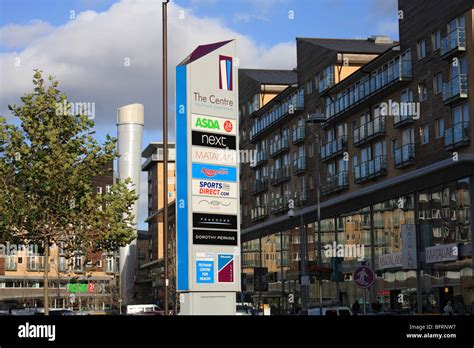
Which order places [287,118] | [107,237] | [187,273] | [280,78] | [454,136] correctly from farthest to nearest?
[280,78]
[287,118]
[454,136]
[107,237]
[187,273]

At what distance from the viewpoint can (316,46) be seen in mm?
79062

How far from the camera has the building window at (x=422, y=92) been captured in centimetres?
5687

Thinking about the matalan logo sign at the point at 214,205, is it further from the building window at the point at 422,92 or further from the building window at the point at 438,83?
the building window at the point at 422,92

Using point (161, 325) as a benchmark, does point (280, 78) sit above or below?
above

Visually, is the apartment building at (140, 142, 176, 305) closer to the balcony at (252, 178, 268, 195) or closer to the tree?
the balcony at (252, 178, 268, 195)

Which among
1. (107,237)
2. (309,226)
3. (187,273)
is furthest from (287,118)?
(187,273)

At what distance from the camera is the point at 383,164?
62.3 meters

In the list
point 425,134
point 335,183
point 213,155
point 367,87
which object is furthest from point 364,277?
point 335,183

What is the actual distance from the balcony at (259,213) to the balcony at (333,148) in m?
17.1

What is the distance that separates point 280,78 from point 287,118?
57.0 ft

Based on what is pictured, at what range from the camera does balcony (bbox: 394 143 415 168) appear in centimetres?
5784

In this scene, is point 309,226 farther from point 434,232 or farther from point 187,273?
point 187,273

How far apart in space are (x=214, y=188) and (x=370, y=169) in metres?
41.6

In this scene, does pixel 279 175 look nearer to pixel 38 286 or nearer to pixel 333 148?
pixel 333 148
